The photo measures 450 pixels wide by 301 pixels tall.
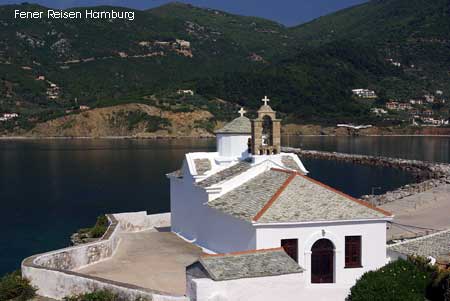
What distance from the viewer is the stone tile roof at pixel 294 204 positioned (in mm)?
20859

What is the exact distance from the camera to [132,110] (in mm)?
164125

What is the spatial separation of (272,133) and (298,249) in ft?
20.4

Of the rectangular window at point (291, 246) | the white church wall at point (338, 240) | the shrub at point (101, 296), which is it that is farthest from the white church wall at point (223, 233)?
the shrub at point (101, 296)

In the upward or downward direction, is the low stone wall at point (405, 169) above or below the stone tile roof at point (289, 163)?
below

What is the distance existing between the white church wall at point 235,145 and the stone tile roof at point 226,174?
75 cm

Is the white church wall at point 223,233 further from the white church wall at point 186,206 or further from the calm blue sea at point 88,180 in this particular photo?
the calm blue sea at point 88,180

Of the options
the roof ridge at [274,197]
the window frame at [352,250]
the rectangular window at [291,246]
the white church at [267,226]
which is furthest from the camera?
the window frame at [352,250]

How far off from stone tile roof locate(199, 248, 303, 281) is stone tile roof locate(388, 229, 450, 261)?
6503 mm

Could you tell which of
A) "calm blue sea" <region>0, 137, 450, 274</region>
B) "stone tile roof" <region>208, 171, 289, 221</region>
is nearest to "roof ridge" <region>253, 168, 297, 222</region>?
"stone tile roof" <region>208, 171, 289, 221</region>

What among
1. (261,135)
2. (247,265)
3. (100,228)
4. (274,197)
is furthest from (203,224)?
(247,265)

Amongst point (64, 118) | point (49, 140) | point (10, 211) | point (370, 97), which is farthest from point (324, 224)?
point (370, 97)

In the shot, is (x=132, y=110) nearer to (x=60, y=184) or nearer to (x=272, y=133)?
(x=60, y=184)

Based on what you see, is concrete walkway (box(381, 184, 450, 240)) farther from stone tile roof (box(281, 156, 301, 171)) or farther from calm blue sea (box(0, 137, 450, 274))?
calm blue sea (box(0, 137, 450, 274))

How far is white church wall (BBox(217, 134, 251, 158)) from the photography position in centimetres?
2772
